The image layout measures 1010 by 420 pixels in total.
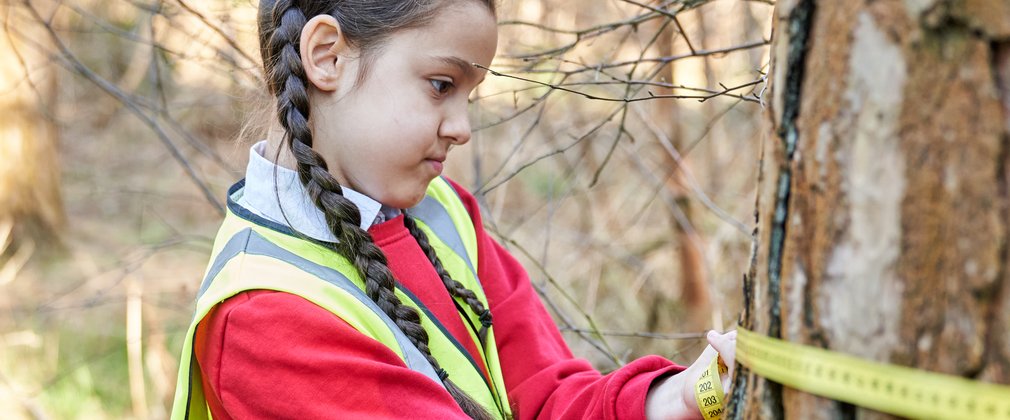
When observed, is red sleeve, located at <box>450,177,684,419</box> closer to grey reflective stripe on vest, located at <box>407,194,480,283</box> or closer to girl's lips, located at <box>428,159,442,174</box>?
grey reflective stripe on vest, located at <box>407,194,480,283</box>

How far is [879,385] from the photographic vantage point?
2.59 feet

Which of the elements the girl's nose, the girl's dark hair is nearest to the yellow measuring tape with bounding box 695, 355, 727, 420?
the girl's dark hair

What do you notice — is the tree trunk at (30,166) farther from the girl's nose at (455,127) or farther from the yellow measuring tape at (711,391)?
the yellow measuring tape at (711,391)

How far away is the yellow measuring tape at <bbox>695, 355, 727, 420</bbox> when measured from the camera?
4.46 feet

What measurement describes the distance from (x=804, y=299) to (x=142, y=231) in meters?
6.81

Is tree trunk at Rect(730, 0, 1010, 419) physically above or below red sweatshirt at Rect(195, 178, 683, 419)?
above

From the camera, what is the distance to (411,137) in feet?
5.01

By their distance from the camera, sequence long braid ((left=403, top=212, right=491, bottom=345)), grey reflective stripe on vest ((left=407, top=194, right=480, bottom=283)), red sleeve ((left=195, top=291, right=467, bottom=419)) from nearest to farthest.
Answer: red sleeve ((left=195, top=291, right=467, bottom=419)), long braid ((left=403, top=212, right=491, bottom=345)), grey reflective stripe on vest ((left=407, top=194, right=480, bottom=283))

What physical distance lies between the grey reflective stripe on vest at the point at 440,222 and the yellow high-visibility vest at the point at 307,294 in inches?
2.6

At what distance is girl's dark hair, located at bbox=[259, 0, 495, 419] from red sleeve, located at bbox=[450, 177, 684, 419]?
0.70 ft

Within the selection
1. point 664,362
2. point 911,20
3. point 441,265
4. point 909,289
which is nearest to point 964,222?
point 909,289

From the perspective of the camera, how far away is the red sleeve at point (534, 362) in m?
1.63

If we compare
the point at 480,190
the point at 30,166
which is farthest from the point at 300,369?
the point at 30,166

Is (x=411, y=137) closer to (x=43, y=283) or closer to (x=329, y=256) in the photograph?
(x=329, y=256)
